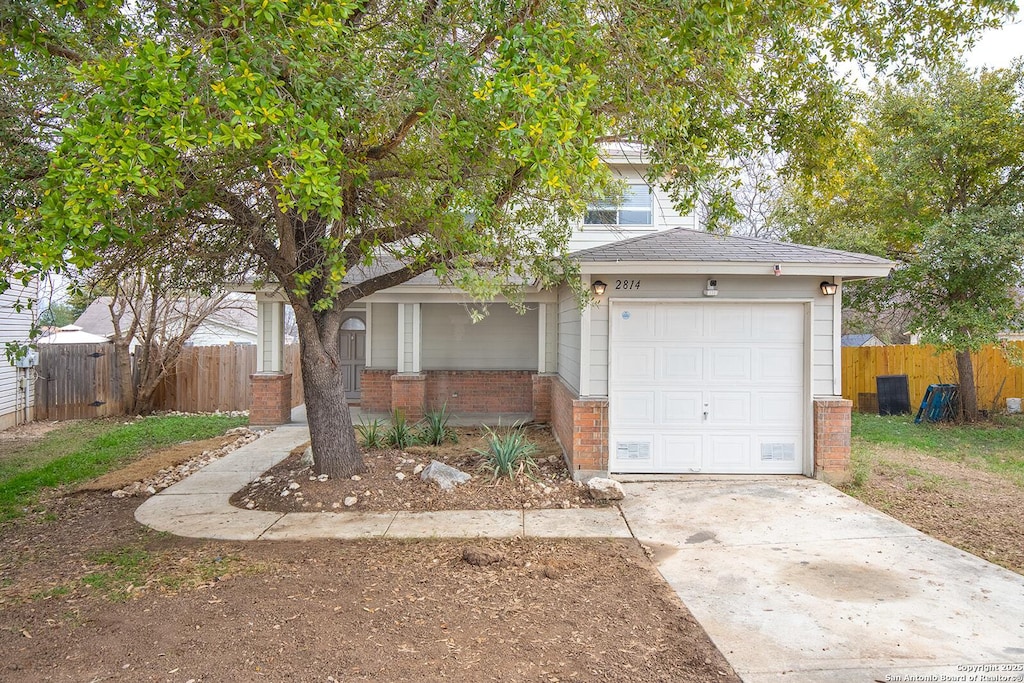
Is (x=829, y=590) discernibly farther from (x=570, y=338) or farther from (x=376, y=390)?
(x=376, y=390)

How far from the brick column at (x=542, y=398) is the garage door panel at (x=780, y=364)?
200 inches

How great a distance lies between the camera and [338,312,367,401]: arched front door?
48.7ft

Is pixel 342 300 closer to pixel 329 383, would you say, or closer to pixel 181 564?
pixel 329 383

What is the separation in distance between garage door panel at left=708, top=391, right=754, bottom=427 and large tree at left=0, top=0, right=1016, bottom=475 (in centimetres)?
261

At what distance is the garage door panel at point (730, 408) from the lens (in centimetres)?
751

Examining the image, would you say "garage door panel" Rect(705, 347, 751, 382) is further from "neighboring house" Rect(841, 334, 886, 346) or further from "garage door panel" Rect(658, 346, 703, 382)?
"neighboring house" Rect(841, 334, 886, 346)

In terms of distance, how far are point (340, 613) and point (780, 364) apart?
5.83 m

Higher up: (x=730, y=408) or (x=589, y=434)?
(x=730, y=408)

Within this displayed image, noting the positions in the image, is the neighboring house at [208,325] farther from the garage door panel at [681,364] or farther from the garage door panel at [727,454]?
the garage door panel at [727,454]

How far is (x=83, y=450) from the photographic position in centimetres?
1001

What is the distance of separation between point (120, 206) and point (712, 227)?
20.2 feet

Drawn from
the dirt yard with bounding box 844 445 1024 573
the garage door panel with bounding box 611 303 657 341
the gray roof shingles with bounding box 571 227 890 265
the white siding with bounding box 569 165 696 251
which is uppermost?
the white siding with bounding box 569 165 696 251

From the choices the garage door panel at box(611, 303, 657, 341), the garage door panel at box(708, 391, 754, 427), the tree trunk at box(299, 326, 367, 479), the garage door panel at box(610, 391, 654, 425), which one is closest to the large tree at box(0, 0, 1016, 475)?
the tree trunk at box(299, 326, 367, 479)

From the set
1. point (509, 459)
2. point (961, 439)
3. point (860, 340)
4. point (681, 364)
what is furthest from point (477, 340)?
point (860, 340)
